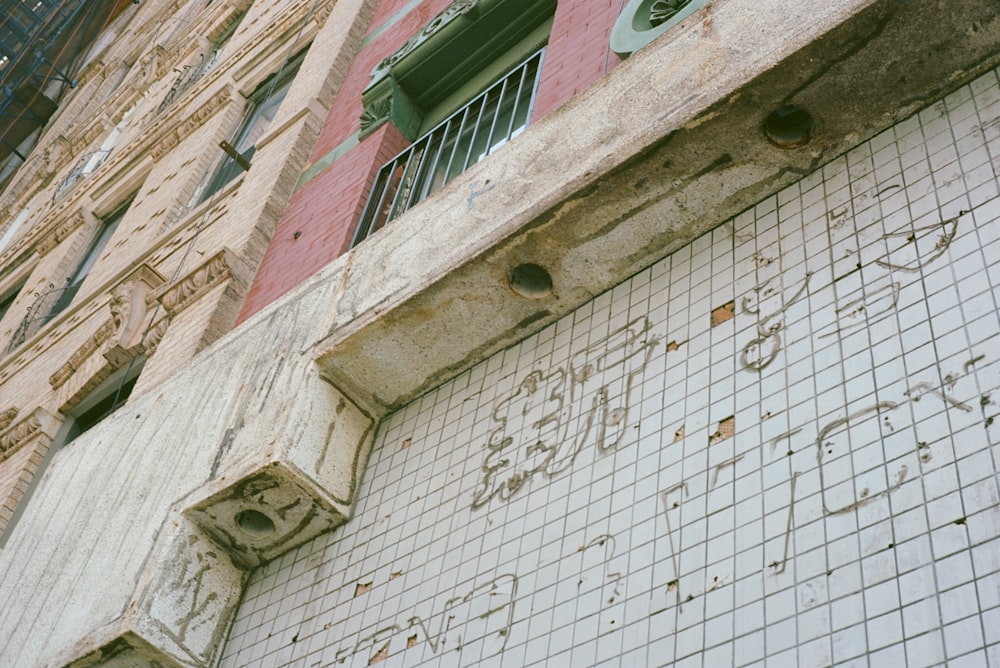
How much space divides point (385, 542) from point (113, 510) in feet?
5.86

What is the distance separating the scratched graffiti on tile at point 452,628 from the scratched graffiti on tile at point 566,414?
0.44m

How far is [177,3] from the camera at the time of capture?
2172 cm

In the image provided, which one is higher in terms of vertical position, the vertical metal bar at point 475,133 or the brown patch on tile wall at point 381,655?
the vertical metal bar at point 475,133

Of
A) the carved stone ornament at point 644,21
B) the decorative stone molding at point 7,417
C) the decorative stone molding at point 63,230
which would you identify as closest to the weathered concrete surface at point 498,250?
the carved stone ornament at point 644,21

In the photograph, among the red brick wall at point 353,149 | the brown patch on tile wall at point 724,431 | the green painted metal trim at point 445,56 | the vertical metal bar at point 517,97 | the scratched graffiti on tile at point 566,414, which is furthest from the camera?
the green painted metal trim at point 445,56

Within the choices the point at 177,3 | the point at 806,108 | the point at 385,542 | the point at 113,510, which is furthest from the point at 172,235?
the point at 177,3

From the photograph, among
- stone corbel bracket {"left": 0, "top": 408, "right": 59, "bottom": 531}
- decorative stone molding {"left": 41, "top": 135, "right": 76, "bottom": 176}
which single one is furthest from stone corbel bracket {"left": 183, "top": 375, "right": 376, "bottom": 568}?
decorative stone molding {"left": 41, "top": 135, "right": 76, "bottom": 176}

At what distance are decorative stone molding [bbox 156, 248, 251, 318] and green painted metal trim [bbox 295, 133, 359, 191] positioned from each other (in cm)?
103

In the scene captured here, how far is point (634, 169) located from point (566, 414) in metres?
0.97

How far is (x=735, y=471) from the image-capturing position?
3.70 metres

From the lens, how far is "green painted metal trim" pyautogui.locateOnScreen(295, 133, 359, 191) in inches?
335

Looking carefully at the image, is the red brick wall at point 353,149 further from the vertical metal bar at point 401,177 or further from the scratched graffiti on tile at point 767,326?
the scratched graffiti on tile at point 767,326

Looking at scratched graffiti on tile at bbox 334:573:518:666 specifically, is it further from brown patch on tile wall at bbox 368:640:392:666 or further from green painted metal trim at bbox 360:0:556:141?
green painted metal trim at bbox 360:0:556:141

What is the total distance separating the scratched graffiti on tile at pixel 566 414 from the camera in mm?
4371
